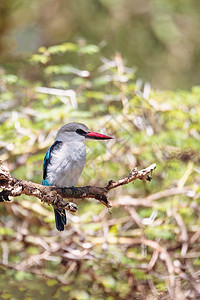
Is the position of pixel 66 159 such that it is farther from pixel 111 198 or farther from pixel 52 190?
pixel 111 198

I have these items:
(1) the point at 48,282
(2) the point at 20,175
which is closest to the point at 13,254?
(1) the point at 48,282

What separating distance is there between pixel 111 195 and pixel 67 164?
78.6 inches

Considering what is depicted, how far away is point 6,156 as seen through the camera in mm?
5152

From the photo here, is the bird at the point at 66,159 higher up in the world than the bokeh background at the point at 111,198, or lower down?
higher up

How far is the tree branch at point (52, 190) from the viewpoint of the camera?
270cm

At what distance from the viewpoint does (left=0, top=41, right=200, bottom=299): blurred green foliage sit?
504 centimetres

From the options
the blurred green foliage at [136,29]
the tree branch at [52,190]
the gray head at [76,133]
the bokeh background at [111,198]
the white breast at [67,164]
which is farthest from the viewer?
the blurred green foliage at [136,29]

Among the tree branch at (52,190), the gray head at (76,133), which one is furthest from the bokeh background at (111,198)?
the tree branch at (52,190)

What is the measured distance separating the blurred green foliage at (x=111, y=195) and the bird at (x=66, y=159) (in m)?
1.14

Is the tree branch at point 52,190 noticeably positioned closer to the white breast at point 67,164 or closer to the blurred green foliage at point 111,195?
the white breast at point 67,164

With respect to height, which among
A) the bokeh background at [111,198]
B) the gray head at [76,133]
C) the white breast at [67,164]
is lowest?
the bokeh background at [111,198]

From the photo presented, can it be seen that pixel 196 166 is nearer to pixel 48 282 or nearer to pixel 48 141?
pixel 48 141

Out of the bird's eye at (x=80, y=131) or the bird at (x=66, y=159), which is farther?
the bird's eye at (x=80, y=131)

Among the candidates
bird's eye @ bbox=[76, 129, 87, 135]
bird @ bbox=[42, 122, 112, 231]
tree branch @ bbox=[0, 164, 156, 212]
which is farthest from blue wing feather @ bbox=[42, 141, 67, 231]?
tree branch @ bbox=[0, 164, 156, 212]
